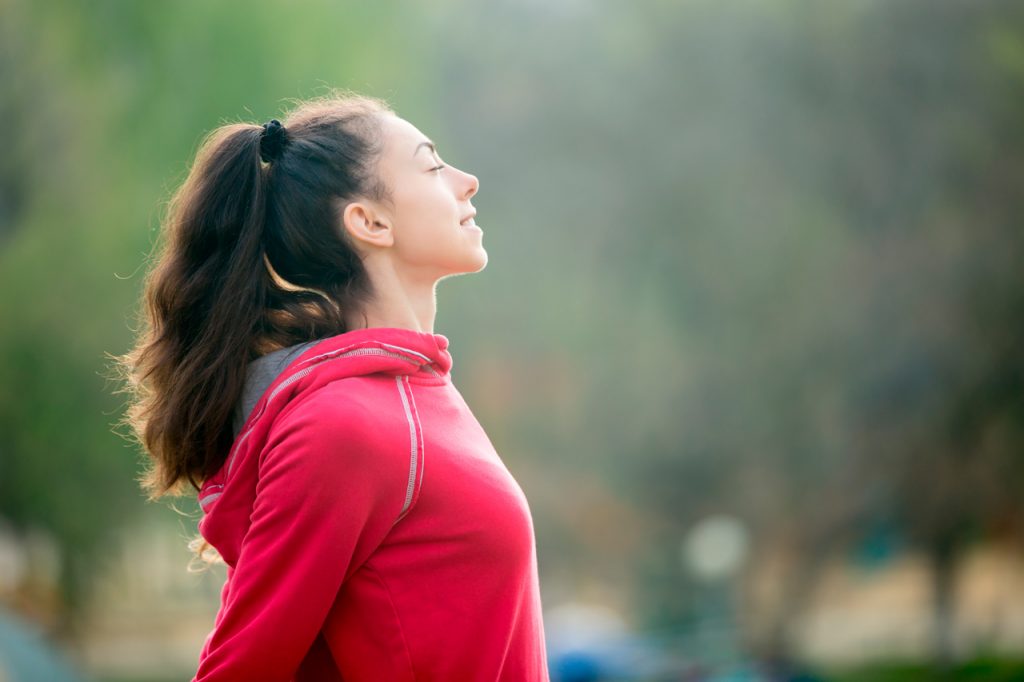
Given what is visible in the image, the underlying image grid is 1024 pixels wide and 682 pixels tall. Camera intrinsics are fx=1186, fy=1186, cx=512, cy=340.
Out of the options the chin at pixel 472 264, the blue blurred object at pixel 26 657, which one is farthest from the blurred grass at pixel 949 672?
the chin at pixel 472 264

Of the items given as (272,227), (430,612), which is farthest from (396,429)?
(272,227)

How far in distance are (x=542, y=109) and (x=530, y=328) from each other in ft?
7.35

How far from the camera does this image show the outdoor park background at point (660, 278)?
31.0 feet

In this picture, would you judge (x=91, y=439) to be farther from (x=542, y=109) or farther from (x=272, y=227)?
(x=272, y=227)

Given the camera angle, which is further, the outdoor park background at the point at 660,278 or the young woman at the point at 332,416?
the outdoor park background at the point at 660,278

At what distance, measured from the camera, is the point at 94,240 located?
9.30 metres

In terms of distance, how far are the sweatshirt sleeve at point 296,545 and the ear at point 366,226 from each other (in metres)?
0.30

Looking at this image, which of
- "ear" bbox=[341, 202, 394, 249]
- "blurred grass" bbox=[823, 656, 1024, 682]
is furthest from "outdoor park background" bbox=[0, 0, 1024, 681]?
"ear" bbox=[341, 202, 394, 249]

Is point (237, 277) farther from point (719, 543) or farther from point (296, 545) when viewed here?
point (719, 543)

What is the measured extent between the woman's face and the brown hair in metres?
0.02

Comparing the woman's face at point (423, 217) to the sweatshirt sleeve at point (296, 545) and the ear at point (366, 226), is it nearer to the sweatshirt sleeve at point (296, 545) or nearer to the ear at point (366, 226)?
the ear at point (366, 226)

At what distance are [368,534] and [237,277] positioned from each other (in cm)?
39

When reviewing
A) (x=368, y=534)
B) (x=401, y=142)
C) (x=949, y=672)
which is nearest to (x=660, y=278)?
(x=949, y=672)

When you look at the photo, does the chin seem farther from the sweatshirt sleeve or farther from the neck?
the sweatshirt sleeve
